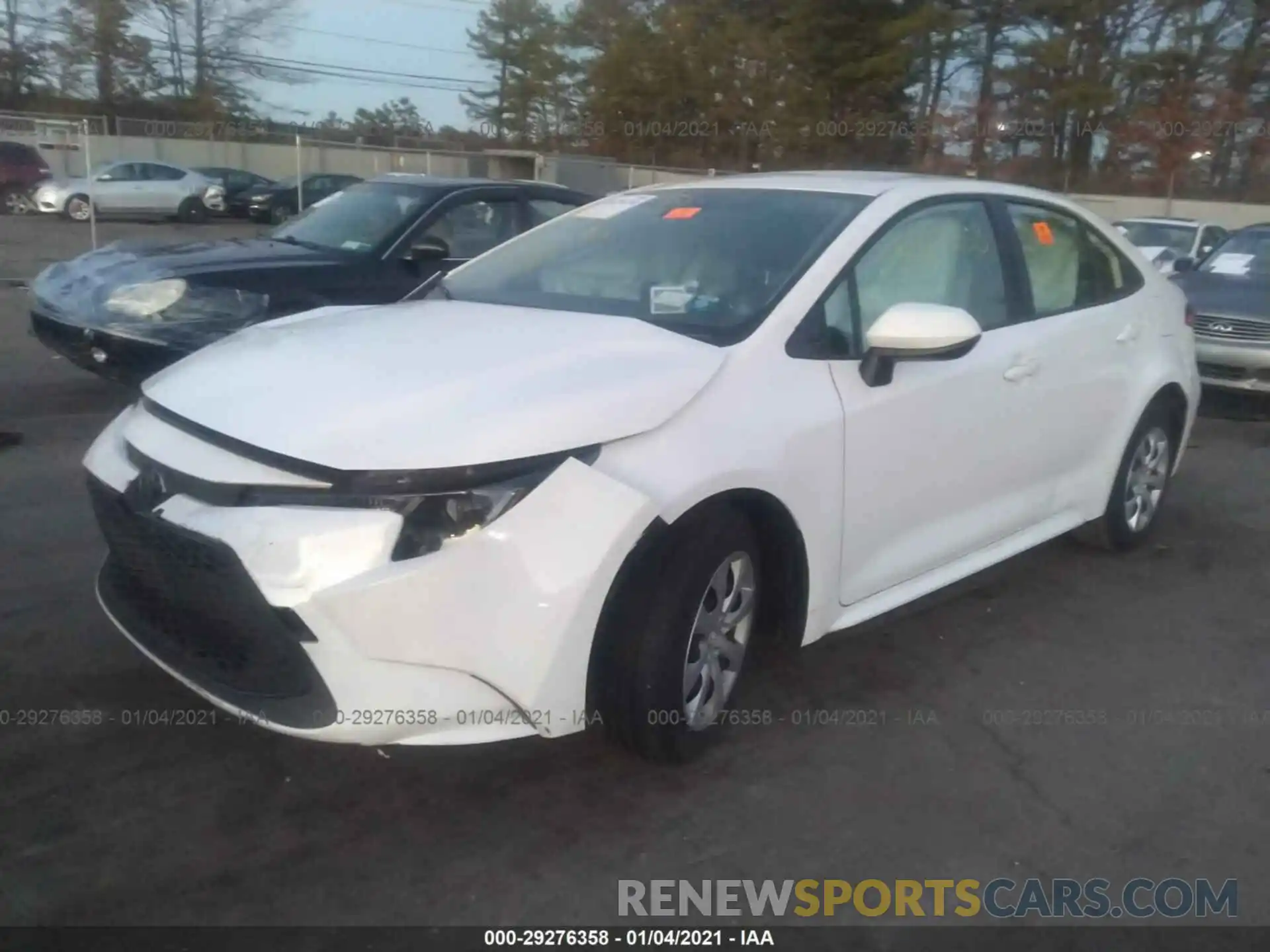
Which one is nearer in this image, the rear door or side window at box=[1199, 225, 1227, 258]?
the rear door

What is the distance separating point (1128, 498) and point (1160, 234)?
1183cm

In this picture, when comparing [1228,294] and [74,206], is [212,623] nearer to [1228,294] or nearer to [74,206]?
[1228,294]

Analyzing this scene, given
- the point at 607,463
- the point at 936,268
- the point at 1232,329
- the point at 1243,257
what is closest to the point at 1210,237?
the point at 1243,257

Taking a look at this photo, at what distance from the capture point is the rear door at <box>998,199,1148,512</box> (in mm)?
4543

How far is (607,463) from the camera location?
298 cm

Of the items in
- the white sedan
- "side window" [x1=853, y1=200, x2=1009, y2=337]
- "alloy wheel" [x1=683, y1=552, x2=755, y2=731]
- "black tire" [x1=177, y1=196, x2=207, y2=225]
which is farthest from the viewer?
"black tire" [x1=177, y1=196, x2=207, y2=225]

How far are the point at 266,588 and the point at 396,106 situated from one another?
60.3 m

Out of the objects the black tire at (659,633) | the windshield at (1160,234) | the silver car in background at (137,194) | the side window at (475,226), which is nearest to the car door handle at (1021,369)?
the black tire at (659,633)

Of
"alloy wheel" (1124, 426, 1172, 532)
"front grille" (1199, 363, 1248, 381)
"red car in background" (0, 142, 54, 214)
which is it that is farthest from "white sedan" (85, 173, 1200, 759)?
"red car in background" (0, 142, 54, 214)

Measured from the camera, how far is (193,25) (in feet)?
154

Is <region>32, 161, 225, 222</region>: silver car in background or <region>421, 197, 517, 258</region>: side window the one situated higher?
<region>421, 197, 517, 258</region>: side window

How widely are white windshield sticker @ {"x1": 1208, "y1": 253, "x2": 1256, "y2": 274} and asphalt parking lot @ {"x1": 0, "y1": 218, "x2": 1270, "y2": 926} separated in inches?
258

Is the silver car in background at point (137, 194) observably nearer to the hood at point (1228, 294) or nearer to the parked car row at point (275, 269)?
the parked car row at point (275, 269)

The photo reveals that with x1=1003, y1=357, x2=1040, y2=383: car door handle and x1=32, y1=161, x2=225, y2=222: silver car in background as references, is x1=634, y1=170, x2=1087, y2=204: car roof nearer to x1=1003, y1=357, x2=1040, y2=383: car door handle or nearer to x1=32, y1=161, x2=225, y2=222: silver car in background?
x1=1003, y1=357, x2=1040, y2=383: car door handle
